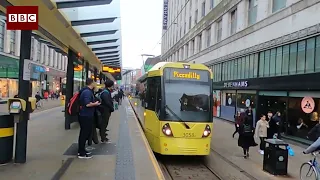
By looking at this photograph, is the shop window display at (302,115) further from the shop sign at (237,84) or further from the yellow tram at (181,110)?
the yellow tram at (181,110)

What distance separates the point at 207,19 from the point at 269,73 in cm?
1533

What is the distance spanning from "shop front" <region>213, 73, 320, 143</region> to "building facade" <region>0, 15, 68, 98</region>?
1165 centimetres

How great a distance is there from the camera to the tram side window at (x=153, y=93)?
34.5 ft

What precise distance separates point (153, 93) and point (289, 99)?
8600mm

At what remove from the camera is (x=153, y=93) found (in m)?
11.2

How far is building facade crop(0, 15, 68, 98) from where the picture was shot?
2960 cm

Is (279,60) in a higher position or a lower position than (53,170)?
higher

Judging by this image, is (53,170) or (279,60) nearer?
(53,170)

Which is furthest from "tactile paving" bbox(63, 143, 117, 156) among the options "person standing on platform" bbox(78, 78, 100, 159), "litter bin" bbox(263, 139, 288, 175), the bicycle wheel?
the bicycle wheel

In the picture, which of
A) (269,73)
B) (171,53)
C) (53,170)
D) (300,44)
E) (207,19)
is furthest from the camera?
(171,53)

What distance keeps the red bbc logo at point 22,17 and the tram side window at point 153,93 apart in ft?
15.6

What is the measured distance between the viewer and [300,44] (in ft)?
52.5

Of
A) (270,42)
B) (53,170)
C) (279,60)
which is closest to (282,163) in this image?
(53,170)

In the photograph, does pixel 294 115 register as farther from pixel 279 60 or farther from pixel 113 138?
pixel 113 138
